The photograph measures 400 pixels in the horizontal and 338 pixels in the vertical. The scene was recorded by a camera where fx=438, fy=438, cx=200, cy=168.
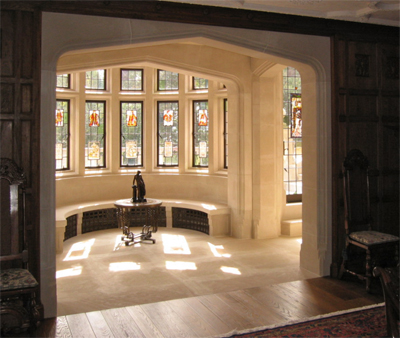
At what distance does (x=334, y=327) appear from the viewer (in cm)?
371

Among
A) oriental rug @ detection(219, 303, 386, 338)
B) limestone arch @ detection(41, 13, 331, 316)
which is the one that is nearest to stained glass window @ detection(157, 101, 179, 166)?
limestone arch @ detection(41, 13, 331, 316)

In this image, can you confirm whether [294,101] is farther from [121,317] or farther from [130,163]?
[121,317]

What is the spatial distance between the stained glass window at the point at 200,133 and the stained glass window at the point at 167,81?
Answer: 1.98 ft

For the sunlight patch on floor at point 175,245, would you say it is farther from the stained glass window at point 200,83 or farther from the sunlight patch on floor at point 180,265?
the stained glass window at point 200,83

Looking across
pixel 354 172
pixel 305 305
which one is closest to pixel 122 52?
pixel 354 172

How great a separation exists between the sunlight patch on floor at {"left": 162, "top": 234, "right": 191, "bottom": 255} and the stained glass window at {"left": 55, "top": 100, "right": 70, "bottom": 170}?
246 centimetres

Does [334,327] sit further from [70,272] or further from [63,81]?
[63,81]

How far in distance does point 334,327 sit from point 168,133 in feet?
20.1

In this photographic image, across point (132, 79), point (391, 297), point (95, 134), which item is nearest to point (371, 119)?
point (391, 297)

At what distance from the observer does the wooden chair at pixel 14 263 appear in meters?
3.46

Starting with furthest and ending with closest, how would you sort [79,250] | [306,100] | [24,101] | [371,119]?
[79,250]
[306,100]
[371,119]
[24,101]

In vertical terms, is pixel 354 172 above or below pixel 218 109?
below

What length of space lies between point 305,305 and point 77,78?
6.24 m

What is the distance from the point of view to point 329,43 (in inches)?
206
